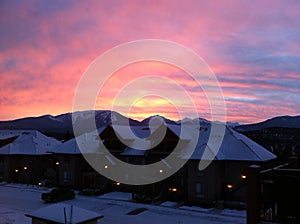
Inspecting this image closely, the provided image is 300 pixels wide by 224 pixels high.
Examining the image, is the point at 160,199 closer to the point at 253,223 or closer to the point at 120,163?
the point at 120,163

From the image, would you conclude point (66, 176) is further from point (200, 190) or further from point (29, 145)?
point (200, 190)

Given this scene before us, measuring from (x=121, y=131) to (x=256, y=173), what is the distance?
38709 mm

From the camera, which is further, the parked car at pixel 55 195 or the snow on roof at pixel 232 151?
the parked car at pixel 55 195

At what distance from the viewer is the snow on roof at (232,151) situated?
3872 centimetres

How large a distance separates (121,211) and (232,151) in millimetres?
15096

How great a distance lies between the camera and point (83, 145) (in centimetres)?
4900

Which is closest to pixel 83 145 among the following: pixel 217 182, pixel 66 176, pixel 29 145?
pixel 66 176

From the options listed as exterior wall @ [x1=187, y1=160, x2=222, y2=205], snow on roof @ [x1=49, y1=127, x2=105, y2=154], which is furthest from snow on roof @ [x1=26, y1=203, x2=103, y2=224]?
snow on roof @ [x1=49, y1=127, x2=105, y2=154]

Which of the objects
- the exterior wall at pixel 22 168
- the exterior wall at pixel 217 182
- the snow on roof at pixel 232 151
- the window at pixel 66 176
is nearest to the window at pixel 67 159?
the window at pixel 66 176

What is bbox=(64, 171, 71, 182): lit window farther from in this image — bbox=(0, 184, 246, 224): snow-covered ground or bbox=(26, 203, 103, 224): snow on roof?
bbox=(26, 203, 103, 224): snow on roof

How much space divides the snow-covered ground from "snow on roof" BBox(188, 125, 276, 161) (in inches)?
250

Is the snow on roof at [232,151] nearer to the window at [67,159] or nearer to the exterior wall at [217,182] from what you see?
the exterior wall at [217,182]

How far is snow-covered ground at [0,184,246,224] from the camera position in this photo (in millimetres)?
31163

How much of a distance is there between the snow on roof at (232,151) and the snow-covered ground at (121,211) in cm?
635
